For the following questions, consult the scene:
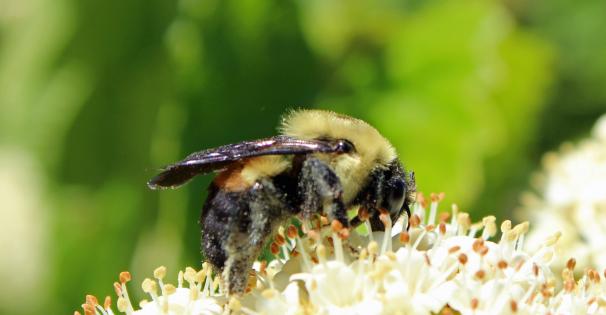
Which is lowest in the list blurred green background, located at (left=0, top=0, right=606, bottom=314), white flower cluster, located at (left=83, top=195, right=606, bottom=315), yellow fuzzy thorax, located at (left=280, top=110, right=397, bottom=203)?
white flower cluster, located at (left=83, top=195, right=606, bottom=315)

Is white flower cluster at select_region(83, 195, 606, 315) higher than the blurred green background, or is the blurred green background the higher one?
the blurred green background

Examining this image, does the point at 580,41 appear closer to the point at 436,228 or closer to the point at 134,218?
the point at 134,218

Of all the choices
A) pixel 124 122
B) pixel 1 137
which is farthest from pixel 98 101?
pixel 1 137

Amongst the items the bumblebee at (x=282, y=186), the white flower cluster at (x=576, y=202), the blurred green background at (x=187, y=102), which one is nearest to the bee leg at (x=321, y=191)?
the bumblebee at (x=282, y=186)

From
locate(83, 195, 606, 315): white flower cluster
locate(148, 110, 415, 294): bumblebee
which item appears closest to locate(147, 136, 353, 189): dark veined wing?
locate(148, 110, 415, 294): bumblebee

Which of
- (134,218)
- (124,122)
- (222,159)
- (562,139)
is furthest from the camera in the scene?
(562,139)

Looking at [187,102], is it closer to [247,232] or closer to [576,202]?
[576,202]

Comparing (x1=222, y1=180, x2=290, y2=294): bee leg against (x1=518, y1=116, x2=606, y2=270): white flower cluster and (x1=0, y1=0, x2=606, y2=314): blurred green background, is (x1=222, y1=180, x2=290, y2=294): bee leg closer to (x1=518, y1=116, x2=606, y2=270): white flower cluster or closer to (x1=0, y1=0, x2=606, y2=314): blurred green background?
(x1=518, y1=116, x2=606, y2=270): white flower cluster
